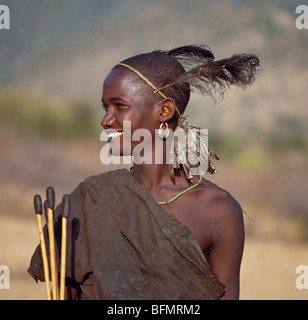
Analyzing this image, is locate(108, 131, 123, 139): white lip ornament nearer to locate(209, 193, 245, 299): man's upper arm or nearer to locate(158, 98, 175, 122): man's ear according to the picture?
locate(158, 98, 175, 122): man's ear

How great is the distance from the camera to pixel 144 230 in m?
2.96

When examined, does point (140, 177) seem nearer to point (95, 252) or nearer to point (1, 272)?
point (95, 252)

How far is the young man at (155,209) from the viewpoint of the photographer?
288cm

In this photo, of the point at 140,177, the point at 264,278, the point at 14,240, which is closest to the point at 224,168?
→ the point at 264,278

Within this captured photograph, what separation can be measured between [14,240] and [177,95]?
20.1 feet

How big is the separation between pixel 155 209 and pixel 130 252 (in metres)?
0.22

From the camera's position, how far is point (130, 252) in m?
2.92

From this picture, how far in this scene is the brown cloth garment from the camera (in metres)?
2.83
